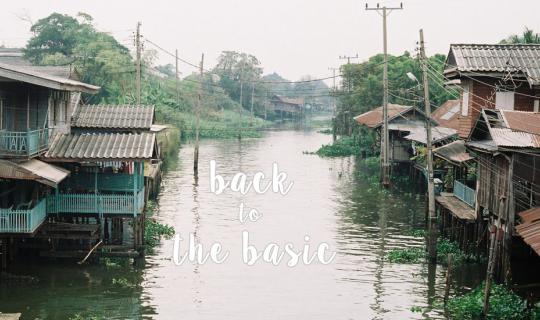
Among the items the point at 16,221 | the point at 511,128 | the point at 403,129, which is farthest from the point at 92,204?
the point at 403,129

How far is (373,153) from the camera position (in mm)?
71438

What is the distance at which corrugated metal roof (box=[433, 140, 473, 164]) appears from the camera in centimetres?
3297

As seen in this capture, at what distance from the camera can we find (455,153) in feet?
114

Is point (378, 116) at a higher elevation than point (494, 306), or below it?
higher

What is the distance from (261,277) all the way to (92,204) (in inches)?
264

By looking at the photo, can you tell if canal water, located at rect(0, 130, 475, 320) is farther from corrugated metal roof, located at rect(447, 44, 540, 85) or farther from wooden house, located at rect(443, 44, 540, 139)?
corrugated metal roof, located at rect(447, 44, 540, 85)

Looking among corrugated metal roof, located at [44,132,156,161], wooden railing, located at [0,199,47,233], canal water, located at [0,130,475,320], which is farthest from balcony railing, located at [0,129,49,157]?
canal water, located at [0,130,475,320]

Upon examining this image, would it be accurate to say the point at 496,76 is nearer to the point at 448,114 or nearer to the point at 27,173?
the point at 27,173

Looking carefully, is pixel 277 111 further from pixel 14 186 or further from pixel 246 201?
pixel 14 186

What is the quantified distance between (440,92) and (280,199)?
1105 inches

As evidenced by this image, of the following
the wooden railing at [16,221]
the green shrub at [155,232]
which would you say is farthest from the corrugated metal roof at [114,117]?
the wooden railing at [16,221]

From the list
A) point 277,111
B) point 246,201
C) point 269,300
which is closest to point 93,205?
point 269,300

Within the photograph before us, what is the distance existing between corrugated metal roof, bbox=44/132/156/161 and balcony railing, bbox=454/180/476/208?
1315cm

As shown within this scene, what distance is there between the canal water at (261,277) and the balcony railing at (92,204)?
79.0 inches
